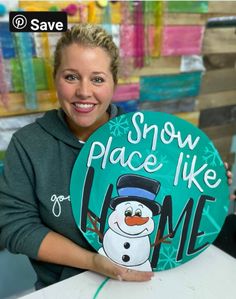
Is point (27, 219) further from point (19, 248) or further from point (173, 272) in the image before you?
point (173, 272)

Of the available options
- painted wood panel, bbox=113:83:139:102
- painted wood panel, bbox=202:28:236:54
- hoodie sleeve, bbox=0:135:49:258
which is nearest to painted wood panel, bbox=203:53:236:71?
painted wood panel, bbox=202:28:236:54

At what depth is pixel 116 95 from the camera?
1164 mm

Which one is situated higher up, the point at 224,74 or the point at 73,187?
the point at 224,74

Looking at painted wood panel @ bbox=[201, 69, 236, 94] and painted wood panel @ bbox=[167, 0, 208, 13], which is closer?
painted wood panel @ bbox=[167, 0, 208, 13]

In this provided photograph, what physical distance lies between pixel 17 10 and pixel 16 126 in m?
0.33

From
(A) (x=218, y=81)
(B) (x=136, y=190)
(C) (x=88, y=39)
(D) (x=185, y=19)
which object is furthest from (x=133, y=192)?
(A) (x=218, y=81)

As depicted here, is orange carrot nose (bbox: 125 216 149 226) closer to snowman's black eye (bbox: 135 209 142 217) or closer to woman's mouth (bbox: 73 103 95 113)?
snowman's black eye (bbox: 135 209 142 217)

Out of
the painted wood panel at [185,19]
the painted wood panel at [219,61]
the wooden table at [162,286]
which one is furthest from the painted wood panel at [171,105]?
the wooden table at [162,286]

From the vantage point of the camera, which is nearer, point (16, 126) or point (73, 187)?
point (73, 187)

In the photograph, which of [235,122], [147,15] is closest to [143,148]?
[147,15]

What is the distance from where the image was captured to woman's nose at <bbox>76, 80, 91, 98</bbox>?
737 mm

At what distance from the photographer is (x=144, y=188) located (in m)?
0.74

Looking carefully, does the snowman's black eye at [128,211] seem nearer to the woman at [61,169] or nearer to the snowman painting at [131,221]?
the snowman painting at [131,221]

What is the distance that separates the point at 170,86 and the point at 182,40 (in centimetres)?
17
